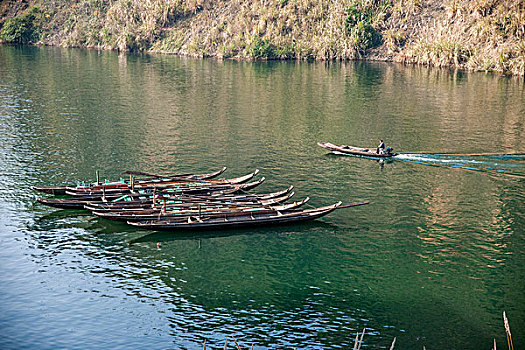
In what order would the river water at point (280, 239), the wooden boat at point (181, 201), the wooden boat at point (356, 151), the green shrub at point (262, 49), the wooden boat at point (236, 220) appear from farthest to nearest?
the green shrub at point (262, 49)
the wooden boat at point (356, 151)
the wooden boat at point (181, 201)
the wooden boat at point (236, 220)
the river water at point (280, 239)

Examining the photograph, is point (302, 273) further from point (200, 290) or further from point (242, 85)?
point (242, 85)

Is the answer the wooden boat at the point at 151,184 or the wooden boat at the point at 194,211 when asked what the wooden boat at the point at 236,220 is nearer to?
the wooden boat at the point at 194,211

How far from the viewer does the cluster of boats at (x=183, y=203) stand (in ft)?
155

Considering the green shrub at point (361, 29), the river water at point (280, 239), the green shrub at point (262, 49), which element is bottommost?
the river water at point (280, 239)

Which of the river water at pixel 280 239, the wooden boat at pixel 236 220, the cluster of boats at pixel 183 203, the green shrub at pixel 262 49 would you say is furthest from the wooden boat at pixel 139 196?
the green shrub at pixel 262 49

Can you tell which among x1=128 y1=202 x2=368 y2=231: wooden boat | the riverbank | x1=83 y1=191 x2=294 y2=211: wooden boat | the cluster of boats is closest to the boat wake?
the cluster of boats

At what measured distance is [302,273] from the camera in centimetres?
4131

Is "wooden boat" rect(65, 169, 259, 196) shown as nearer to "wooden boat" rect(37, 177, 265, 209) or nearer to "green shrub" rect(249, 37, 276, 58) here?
"wooden boat" rect(37, 177, 265, 209)

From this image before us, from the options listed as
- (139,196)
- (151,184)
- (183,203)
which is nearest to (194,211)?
(183,203)

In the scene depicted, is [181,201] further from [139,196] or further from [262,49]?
[262,49]

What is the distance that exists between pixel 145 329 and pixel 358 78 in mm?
111210

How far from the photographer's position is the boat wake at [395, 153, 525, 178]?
64.5 m

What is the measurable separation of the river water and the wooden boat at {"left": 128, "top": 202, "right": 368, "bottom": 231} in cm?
106

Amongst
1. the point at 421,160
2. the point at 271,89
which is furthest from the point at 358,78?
the point at 421,160
